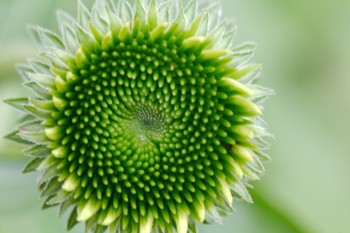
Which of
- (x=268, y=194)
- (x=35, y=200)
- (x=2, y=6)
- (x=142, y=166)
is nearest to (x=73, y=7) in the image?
(x=2, y=6)

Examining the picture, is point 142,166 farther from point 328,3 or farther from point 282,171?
point 328,3

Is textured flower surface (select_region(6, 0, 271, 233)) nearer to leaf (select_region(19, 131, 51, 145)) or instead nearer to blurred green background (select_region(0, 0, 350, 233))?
leaf (select_region(19, 131, 51, 145))

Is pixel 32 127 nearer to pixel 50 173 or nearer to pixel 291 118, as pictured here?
pixel 50 173

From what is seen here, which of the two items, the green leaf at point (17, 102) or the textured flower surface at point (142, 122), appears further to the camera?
the green leaf at point (17, 102)

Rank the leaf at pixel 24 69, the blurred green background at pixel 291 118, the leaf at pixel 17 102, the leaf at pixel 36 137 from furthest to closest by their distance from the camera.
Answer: the blurred green background at pixel 291 118, the leaf at pixel 24 69, the leaf at pixel 17 102, the leaf at pixel 36 137

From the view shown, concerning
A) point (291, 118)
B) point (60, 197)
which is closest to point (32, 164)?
point (60, 197)

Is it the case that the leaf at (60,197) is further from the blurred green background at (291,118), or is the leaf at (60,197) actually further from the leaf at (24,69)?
the blurred green background at (291,118)

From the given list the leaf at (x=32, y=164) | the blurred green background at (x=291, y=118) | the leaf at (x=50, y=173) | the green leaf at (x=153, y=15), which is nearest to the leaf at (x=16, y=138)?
the leaf at (x=32, y=164)

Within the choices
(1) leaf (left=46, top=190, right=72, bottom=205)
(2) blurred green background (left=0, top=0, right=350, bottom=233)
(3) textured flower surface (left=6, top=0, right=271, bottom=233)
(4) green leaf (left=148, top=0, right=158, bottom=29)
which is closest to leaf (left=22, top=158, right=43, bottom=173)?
(3) textured flower surface (left=6, top=0, right=271, bottom=233)
